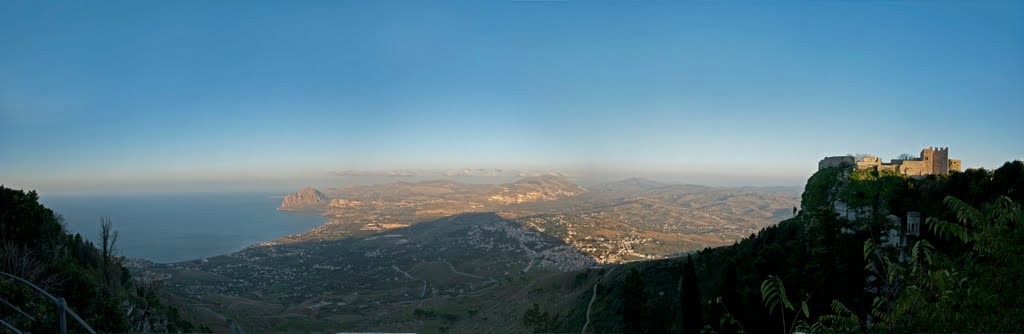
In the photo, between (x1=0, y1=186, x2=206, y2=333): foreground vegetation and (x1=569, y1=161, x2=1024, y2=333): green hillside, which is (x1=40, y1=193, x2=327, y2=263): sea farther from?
(x1=569, y1=161, x2=1024, y2=333): green hillside

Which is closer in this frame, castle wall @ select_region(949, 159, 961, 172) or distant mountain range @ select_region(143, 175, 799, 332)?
castle wall @ select_region(949, 159, 961, 172)

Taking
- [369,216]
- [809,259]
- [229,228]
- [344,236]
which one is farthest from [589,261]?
[229,228]

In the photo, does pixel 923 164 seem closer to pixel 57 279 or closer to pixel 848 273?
pixel 848 273

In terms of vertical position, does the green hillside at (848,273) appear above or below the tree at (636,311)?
above

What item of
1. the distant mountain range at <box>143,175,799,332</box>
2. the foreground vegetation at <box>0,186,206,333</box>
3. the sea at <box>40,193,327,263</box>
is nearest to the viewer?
the foreground vegetation at <box>0,186,206,333</box>

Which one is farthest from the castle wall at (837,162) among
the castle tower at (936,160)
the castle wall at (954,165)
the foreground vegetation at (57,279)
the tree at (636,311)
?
the foreground vegetation at (57,279)

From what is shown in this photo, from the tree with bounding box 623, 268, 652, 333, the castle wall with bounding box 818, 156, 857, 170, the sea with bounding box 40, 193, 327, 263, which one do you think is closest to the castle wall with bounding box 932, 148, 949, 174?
the castle wall with bounding box 818, 156, 857, 170

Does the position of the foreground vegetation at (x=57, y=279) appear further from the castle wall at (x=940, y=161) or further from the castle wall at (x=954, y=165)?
the castle wall at (x=954, y=165)

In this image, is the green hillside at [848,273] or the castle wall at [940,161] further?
the castle wall at [940,161]

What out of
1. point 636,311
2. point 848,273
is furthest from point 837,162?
point 636,311

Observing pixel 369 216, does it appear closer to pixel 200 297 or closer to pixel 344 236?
pixel 344 236
